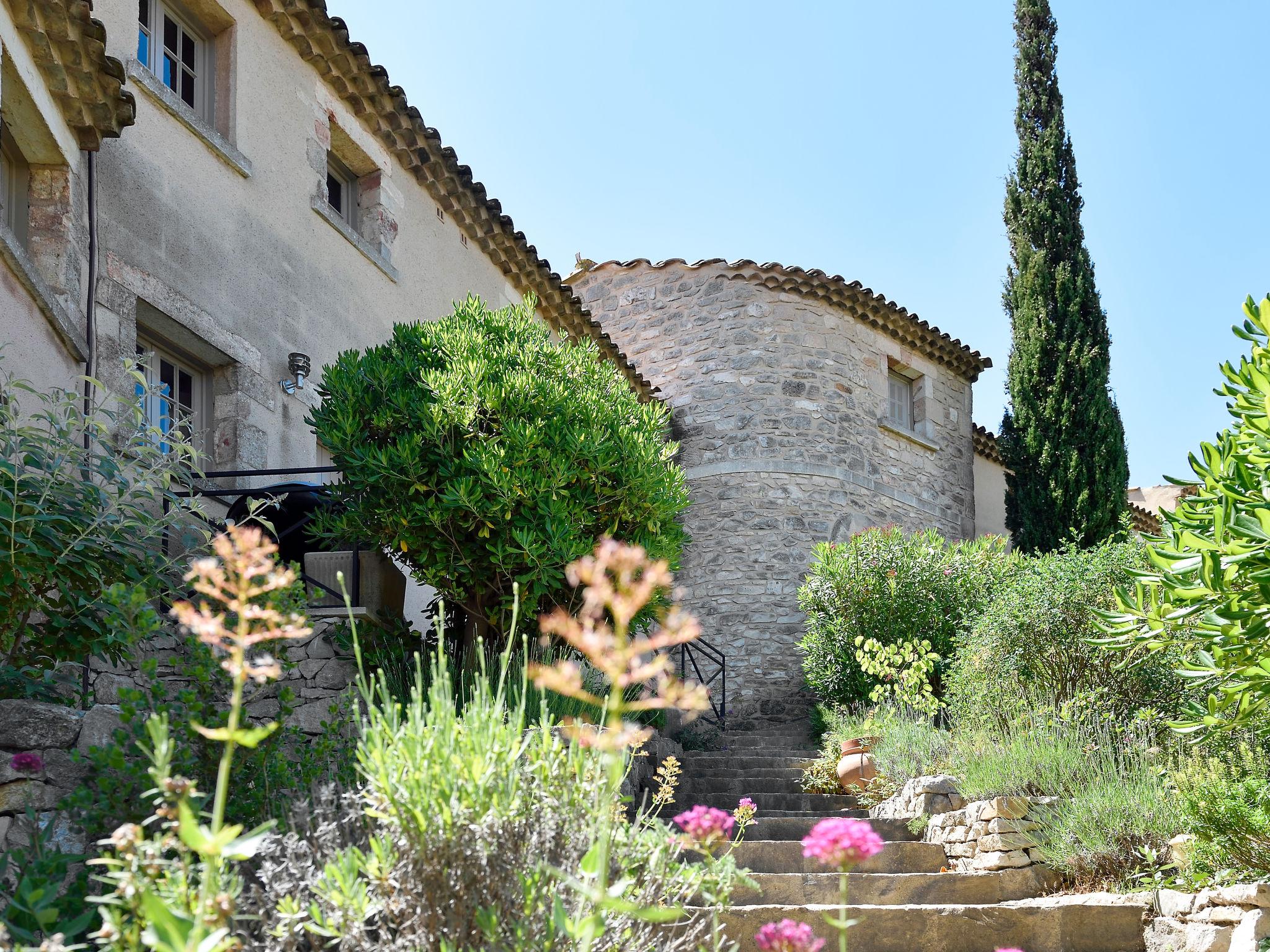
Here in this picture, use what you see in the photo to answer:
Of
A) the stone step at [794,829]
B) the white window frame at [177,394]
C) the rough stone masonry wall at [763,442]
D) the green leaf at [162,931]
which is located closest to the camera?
the green leaf at [162,931]

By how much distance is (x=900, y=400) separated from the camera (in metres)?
14.9

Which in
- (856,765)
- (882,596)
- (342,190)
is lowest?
(856,765)

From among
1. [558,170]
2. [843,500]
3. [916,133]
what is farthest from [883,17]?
[843,500]

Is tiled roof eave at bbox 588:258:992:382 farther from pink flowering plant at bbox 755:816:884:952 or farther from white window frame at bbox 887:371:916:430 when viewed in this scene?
pink flowering plant at bbox 755:816:884:952

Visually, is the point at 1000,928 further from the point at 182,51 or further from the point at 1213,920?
the point at 182,51

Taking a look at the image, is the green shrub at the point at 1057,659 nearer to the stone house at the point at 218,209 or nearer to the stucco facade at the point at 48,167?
the stone house at the point at 218,209

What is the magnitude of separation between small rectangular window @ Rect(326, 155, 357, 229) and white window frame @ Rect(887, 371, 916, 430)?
7636 mm

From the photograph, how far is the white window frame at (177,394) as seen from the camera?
6957mm

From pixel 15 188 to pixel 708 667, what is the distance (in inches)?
Answer: 339

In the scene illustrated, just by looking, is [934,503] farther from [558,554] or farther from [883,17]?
[558,554]

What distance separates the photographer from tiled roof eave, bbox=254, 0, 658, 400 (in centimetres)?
832

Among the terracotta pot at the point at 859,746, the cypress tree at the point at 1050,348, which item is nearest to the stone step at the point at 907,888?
the terracotta pot at the point at 859,746

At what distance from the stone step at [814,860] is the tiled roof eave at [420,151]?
3.37 metres

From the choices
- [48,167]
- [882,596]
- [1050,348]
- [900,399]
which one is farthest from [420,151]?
[1050,348]
